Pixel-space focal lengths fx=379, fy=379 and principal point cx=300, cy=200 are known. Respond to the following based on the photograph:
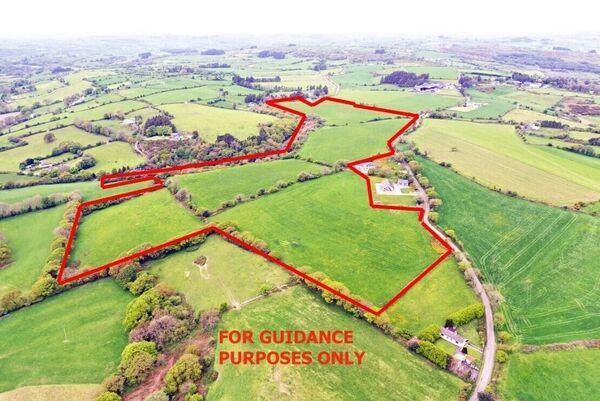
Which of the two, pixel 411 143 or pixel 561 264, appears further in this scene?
pixel 411 143

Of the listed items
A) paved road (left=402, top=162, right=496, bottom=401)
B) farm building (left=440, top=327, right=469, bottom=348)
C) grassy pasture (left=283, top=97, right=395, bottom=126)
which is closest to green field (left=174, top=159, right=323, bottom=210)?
grassy pasture (left=283, top=97, right=395, bottom=126)

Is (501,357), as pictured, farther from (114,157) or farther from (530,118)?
(530,118)

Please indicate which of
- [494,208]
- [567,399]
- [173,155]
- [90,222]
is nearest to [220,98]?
[173,155]

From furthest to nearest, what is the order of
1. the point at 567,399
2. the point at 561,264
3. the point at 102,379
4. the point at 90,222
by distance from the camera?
the point at 90,222 < the point at 561,264 < the point at 102,379 < the point at 567,399

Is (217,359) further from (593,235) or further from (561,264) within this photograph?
(593,235)

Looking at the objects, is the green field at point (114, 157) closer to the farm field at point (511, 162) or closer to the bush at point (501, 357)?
the farm field at point (511, 162)

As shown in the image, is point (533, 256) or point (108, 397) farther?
point (533, 256)

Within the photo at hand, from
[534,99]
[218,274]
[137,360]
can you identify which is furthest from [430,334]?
[534,99]
